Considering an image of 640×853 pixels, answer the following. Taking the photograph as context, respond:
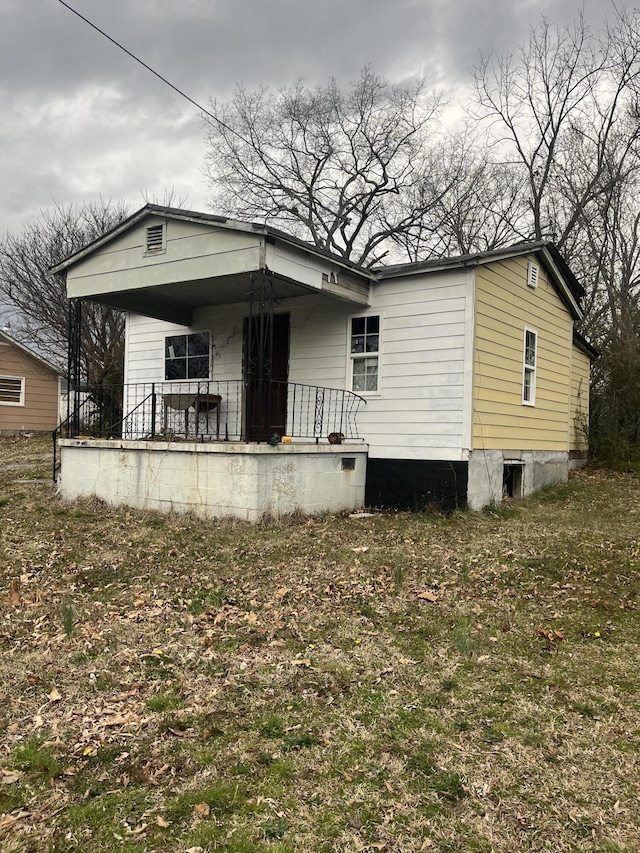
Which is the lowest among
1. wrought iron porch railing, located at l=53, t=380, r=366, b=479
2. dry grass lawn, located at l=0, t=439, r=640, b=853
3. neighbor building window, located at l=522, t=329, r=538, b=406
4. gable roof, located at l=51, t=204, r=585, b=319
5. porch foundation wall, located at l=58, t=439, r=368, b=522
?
dry grass lawn, located at l=0, t=439, r=640, b=853

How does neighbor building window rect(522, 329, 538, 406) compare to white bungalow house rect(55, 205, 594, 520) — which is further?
neighbor building window rect(522, 329, 538, 406)

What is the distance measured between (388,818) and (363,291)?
8.25 metres

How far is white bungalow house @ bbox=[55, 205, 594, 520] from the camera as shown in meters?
8.40

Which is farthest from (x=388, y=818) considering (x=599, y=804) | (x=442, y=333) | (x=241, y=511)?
(x=442, y=333)

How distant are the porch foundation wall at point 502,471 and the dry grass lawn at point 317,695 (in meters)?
2.00

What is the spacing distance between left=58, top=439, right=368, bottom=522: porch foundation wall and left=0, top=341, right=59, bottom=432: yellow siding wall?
12385 millimetres

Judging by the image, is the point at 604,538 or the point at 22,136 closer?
the point at 604,538

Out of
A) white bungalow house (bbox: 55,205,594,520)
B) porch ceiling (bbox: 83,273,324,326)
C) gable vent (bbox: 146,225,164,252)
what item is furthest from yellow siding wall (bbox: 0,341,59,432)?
gable vent (bbox: 146,225,164,252)

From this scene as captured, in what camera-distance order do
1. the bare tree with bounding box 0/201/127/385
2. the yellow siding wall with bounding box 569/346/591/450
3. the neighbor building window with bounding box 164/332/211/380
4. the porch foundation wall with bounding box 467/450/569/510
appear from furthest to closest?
the bare tree with bounding box 0/201/127/385 → the yellow siding wall with bounding box 569/346/591/450 → the neighbor building window with bounding box 164/332/211/380 → the porch foundation wall with bounding box 467/450/569/510

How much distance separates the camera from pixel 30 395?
70.1 ft

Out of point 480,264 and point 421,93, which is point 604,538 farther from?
point 421,93

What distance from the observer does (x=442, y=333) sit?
923cm

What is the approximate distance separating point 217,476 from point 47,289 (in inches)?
766

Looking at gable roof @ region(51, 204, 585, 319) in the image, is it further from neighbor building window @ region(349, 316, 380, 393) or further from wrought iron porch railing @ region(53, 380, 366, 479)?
wrought iron porch railing @ region(53, 380, 366, 479)
